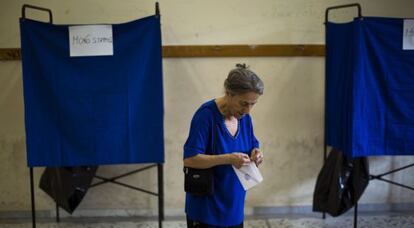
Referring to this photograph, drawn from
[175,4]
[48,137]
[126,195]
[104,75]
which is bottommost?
[126,195]

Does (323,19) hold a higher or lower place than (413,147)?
higher

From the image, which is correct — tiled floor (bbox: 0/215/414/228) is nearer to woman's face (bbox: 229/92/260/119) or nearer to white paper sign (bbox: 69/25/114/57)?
white paper sign (bbox: 69/25/114/57)

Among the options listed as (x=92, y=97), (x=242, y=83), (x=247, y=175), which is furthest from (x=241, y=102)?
(x=92, y=97)

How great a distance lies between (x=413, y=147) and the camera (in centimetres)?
229

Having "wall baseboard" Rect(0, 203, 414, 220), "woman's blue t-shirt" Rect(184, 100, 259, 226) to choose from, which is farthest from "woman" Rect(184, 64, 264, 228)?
"wall baseboard" Rect(0, 203, 414, 220)

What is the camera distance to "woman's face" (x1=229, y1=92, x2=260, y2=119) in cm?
134

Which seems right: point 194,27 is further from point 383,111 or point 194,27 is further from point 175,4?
point 383,111

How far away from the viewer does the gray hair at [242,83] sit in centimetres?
132

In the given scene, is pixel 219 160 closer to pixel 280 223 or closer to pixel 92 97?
pixel 92 97

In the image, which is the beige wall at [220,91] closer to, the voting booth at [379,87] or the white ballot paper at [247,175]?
the voting booth at [379,87]

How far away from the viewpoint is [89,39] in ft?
6.96

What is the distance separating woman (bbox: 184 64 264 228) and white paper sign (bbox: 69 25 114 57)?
102 cm

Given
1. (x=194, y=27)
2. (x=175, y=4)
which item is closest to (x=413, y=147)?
(x=194, y=27)

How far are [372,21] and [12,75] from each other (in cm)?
251
